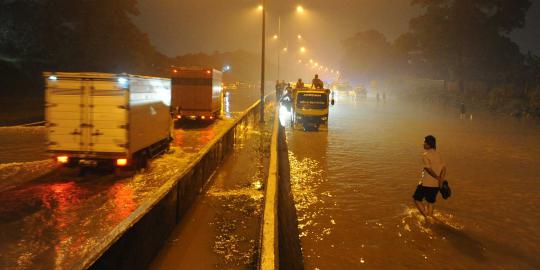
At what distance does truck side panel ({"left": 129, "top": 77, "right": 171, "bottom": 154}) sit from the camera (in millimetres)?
11799

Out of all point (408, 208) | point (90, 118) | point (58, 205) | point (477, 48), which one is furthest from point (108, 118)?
point (477, 48)

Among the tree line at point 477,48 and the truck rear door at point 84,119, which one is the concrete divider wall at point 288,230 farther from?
the tree line at point 477,48

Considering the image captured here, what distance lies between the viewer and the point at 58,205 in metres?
9.04

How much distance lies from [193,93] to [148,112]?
462 inches

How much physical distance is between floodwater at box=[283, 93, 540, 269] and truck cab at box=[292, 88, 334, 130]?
410cm

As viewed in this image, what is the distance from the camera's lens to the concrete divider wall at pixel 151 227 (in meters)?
5.27

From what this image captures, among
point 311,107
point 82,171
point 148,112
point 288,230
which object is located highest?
point 311,107

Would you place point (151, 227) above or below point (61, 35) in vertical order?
below

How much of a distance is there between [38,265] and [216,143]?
24.2 feet

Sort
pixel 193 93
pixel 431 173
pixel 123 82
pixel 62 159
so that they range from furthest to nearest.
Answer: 1. pixel 193 93
2. pixel 62 159
3. pixel 123 82
4. pixel 431 173

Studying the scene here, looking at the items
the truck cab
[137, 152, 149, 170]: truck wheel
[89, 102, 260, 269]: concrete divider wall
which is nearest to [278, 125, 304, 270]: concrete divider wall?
[89, 102, 260, 269]: concrete divider wall

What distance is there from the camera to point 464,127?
2745 cm

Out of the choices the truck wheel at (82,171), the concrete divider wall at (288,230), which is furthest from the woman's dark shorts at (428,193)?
the truck wheel at (82,171)

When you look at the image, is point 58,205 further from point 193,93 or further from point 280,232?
point 193,93
